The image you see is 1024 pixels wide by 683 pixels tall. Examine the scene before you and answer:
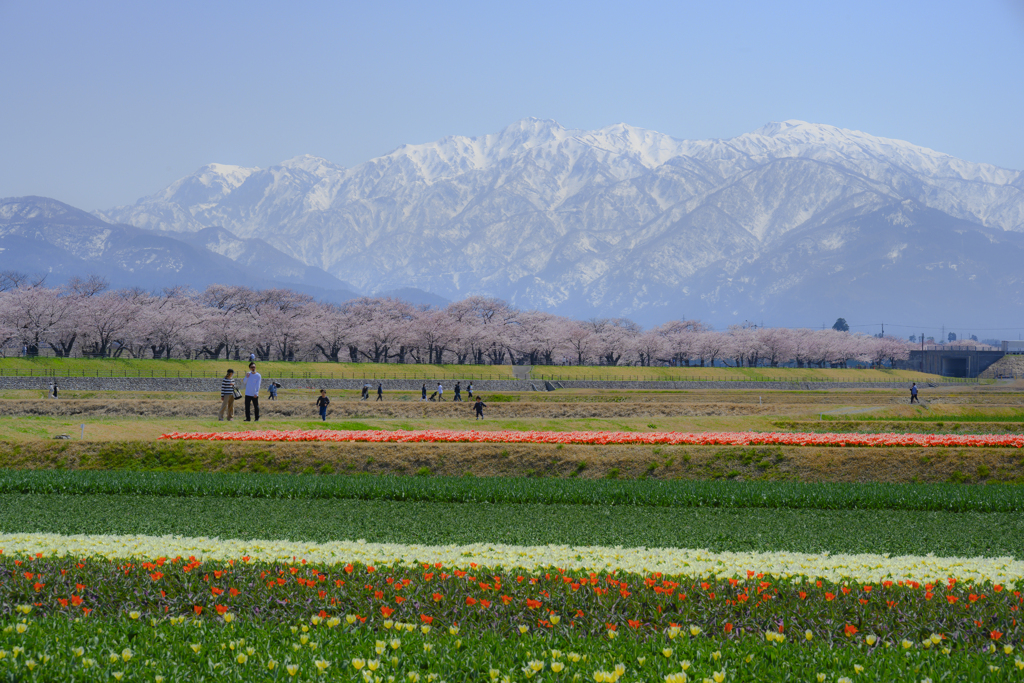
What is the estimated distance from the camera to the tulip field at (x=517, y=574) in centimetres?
597

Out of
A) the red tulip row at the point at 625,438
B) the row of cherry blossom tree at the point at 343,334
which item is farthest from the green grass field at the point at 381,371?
the red tulip row at the point at 625,438

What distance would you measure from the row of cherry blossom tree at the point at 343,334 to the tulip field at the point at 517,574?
77.2 metres

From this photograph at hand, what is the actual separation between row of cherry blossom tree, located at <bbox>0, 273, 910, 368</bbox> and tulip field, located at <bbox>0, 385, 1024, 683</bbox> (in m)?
77.2

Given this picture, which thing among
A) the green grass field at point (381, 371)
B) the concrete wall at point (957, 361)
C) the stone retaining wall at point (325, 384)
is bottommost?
the stone retaining wall at point (325, 384)

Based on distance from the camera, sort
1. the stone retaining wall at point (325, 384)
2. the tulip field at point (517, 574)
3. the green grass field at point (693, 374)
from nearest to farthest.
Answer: the tulip field at point (517, 574) < the stone retaining wall at point (325, 384) < the green grass field at point (693, 374)

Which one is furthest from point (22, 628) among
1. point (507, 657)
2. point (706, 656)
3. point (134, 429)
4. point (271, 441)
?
point (134, 429)

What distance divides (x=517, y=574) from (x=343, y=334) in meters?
106

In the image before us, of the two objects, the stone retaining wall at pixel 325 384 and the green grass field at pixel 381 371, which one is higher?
the green grass field at pixel 381 371

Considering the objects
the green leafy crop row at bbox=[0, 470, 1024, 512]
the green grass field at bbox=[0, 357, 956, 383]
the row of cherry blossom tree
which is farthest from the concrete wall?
the green leafy crop row at bbox=[0, 470, 1024, 512]

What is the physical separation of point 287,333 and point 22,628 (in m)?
106

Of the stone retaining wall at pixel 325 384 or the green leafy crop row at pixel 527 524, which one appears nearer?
the green leafy crop row at pixel 527 524

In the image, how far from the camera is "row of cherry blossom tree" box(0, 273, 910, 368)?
87.8 meters

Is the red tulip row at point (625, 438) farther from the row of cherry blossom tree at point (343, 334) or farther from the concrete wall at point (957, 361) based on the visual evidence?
the concrete wall at point (957, 361)

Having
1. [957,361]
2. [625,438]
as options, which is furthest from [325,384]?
[957,361]
